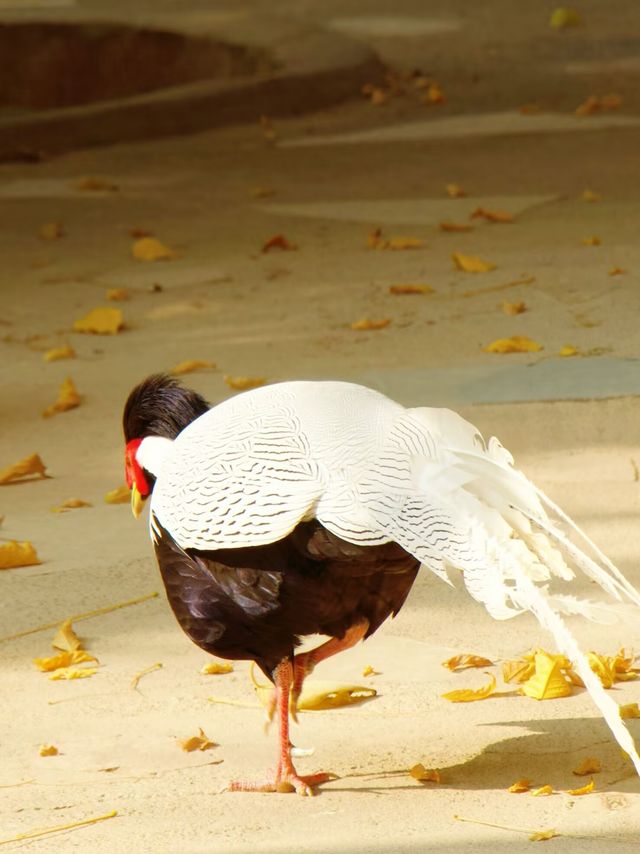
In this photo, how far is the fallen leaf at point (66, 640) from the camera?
3648mm

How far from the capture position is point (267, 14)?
1448cm

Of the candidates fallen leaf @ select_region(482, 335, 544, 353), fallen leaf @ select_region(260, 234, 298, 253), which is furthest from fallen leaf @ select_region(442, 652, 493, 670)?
fallen leaf @ select_region(260, 234, 298, 253)

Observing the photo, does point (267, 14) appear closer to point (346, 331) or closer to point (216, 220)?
point (216, 220)

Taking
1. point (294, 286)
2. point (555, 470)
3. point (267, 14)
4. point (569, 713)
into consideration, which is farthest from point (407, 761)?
point (267, 14)

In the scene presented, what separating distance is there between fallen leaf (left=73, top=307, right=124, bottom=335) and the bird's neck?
3.38m

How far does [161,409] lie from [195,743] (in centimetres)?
70

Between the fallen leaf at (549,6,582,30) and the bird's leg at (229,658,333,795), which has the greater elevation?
the fallen leaf at (549,6,582,30)

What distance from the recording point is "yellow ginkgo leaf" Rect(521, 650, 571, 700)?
3268 mm

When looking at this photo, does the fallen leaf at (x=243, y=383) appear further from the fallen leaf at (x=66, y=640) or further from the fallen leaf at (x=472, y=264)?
the fallen leaf at (x=66, y=640)

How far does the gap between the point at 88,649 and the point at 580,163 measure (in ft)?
20.2

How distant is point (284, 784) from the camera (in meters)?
2.90

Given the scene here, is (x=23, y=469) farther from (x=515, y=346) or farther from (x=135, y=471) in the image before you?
(x=515, y=346)

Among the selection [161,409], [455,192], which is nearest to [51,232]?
[455,192]

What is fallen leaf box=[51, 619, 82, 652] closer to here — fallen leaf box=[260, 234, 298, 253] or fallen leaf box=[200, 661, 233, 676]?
fallen leaf box=[200, 661, 233, 676]
